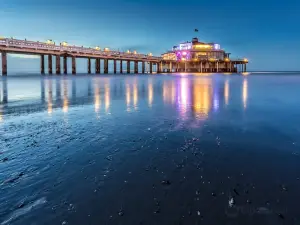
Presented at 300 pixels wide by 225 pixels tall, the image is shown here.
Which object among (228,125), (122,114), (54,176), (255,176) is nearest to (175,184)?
(255,176)

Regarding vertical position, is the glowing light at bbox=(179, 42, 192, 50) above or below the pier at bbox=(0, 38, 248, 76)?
above

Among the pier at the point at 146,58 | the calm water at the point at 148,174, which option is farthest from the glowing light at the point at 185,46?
the calm water at the point at 148,174

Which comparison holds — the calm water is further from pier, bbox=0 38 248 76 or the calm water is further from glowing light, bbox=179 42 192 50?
glowing light, bbox=179 42 192 50

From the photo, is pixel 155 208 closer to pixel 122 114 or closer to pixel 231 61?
pixel 122 114

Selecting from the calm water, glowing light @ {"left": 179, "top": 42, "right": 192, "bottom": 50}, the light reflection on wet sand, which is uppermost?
glowing light @ {"left": 179, "top": 42, "right": 192, "bottom": 50}

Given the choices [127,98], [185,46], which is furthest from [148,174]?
[185,46]

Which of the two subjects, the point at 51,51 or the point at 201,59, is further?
the point at 201,59

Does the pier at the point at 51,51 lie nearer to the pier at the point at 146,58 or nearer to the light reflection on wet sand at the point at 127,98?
the pier at the point at 146,58

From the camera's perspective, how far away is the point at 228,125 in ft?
28.9

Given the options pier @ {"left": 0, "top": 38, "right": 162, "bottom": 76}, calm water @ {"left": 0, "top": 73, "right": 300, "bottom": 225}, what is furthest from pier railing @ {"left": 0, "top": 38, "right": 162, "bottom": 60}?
calm water @ {"left": 0, "top": 73, "right": 300, "bottom": 225}

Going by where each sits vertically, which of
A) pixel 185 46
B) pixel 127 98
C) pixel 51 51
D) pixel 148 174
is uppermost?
pixel 185 46

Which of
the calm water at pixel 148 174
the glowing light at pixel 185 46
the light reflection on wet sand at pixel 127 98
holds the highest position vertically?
the glowing light at pixel 185 46

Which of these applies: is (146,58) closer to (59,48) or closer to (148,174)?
(59,48)

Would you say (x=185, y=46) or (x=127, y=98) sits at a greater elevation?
(x=185, y=46)
